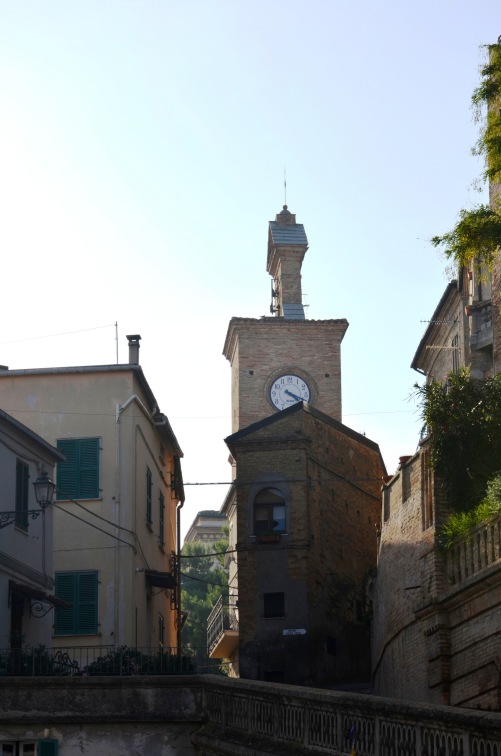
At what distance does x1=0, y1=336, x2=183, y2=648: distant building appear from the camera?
30.4 m

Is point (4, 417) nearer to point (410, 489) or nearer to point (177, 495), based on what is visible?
point (410, 489)

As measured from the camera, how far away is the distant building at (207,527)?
108062 mm

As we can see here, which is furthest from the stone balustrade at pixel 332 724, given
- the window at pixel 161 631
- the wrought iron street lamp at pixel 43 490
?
the window at pixel 161 631

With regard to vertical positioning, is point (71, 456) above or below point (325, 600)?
above

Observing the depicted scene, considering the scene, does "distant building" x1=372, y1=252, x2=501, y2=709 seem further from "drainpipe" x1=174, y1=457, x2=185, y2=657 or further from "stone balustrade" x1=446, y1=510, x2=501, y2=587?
"drainpipe" x1=174, y1=457, x2=185, y2=657

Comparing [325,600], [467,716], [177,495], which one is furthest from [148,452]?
[467,716]

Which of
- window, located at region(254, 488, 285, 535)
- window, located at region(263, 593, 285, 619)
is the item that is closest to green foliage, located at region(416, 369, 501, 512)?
window, located at region(263, 593, 285, 619)

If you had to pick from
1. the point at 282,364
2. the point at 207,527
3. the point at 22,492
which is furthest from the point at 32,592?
the point at 207,527

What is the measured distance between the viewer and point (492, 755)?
455 inches

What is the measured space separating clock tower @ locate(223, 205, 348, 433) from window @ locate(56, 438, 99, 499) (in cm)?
2756

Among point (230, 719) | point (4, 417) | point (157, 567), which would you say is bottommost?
point (230, 719)

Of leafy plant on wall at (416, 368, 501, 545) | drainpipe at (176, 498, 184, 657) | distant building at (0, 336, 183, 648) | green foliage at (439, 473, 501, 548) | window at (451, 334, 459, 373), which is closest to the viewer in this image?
Result: green foliage at (439, 473, 501, 548)

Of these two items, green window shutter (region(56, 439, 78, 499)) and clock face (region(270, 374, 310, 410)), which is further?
clock face (region(270, 374, 310, 410))

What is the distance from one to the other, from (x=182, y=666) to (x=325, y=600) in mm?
14579
